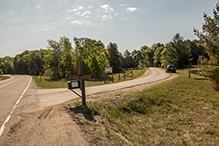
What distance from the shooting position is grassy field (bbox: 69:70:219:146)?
207 inches

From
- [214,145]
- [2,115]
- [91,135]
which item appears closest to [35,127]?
[91,135]

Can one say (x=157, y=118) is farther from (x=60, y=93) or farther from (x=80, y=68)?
(x=60, y=93)

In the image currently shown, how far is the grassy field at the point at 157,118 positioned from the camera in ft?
17.3

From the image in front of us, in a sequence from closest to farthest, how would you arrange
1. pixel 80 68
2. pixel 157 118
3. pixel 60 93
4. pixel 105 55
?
pixel 80 68
pixel 157 118
pixel 60 93
pixel 105 55

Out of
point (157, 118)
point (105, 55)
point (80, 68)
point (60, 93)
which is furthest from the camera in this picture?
point (105, 55)

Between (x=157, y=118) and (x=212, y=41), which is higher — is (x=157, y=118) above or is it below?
below

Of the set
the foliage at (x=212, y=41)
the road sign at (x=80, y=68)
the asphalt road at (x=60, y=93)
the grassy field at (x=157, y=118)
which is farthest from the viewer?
the foliage at (x=212, y=41)

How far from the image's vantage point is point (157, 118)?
26.2 ft

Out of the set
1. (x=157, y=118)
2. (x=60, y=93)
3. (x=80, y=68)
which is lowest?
(x=157, y=118)

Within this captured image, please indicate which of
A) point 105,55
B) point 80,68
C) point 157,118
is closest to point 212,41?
point 157,118

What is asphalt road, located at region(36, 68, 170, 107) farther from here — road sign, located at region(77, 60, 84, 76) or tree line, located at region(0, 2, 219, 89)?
tree line, located at region(0, 2, 219, 89)

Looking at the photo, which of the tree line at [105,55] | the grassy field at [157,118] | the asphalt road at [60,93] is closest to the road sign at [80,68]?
the grassy field at [157,118]

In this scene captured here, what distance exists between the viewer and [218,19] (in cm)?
1226

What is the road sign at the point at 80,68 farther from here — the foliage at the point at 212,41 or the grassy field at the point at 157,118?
the foliage at the point at 212,41
